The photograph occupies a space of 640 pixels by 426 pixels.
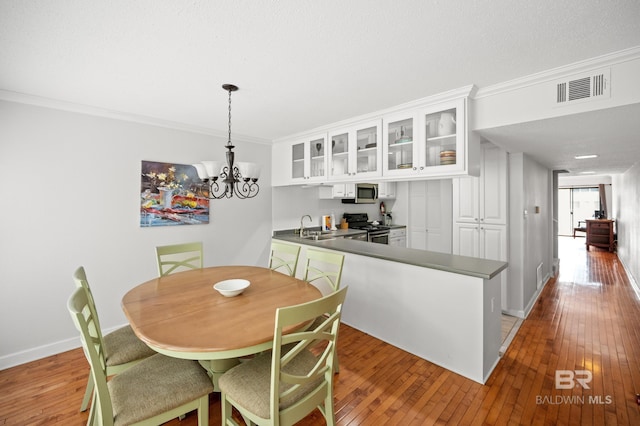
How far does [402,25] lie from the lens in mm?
1480

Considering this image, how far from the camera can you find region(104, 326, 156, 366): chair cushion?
1.71 m

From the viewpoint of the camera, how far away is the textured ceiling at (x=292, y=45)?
1358 mm

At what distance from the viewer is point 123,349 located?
1765 mm

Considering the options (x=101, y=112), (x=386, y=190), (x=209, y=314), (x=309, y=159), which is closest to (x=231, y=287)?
(x=209, y=314)

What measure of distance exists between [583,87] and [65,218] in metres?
4.38

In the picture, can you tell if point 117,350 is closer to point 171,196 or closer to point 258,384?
point 258,384

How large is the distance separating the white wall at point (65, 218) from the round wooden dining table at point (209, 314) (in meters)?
1.11

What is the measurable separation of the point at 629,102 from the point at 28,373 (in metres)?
4.86

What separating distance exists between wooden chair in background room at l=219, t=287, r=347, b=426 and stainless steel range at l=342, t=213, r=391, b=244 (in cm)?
375

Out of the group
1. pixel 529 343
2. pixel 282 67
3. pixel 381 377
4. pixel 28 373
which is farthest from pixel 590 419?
pixel 28 373

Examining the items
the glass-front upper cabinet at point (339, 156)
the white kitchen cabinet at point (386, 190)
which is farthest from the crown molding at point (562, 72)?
the white kitchen cabinet at point (386, 190)

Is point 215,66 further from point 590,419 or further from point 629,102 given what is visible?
point 590,419

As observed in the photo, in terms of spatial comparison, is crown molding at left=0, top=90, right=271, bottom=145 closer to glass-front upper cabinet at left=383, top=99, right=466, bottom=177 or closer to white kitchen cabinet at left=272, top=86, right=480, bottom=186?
white kitchen cabinet at left=272, top=86, right=480, bottom=186

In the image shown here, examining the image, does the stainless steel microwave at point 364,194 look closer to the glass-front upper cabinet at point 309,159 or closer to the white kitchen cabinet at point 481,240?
the glass-front upper cabinet at point 309,159
